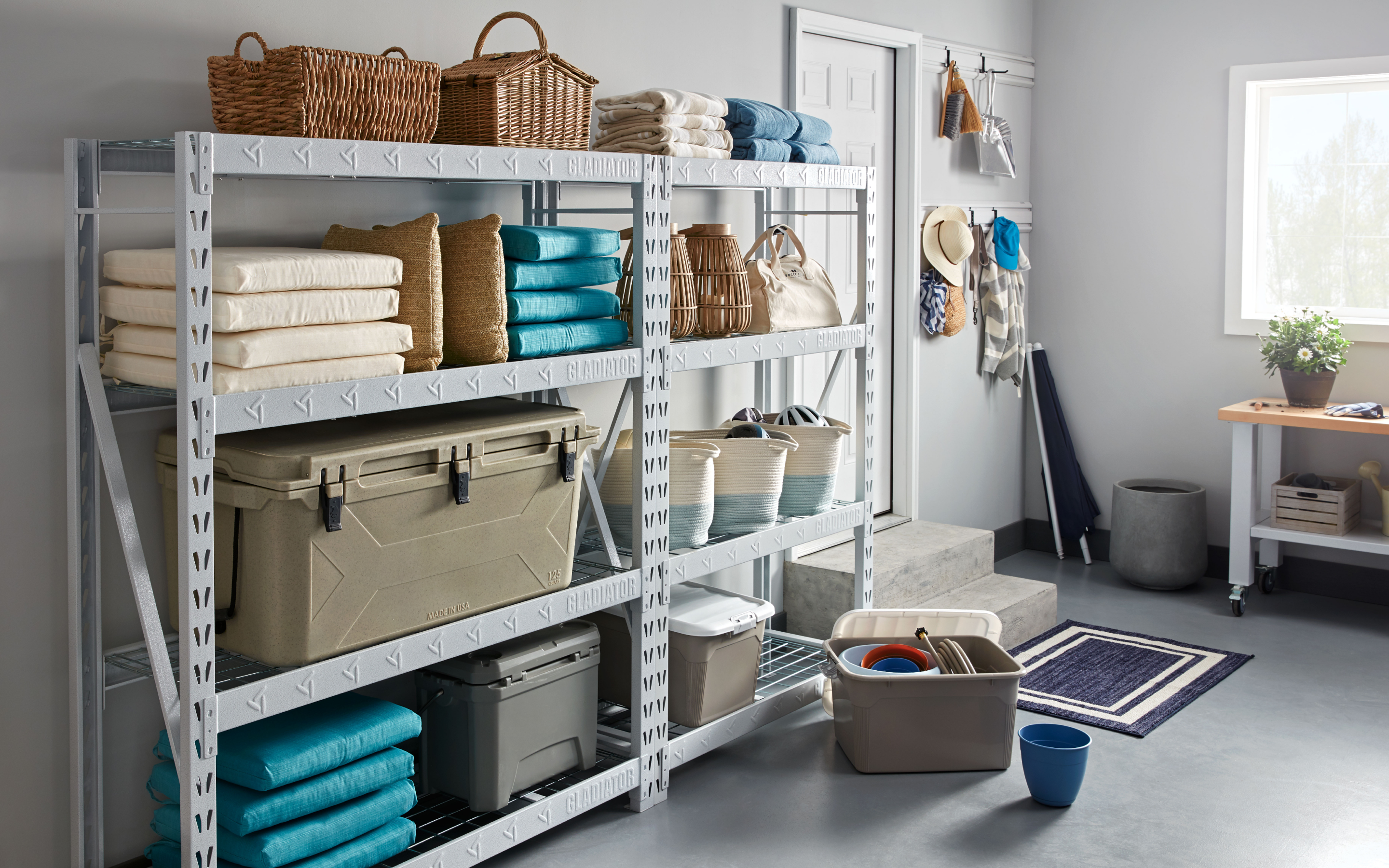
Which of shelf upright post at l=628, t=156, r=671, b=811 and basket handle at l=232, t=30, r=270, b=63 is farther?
shelf upright post at l=628, t=156, r=671, b=811

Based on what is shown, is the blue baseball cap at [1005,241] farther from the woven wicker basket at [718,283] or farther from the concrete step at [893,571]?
the woven wicker basket at [718,283]

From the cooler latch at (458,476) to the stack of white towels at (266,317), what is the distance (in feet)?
0.73

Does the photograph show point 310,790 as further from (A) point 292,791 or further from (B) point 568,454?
(B) point 568,454

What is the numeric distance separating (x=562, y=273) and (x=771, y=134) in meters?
0.93

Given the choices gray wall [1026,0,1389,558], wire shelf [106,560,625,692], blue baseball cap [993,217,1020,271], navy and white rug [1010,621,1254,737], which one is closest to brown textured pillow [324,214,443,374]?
wire shelf [106,560,625,692]

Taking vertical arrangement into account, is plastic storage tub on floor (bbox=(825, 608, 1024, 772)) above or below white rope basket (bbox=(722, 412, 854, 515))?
below

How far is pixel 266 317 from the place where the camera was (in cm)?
207

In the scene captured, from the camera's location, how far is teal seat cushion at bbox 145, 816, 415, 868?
2312 millimetres

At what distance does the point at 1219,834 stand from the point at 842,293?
2262 millimetres

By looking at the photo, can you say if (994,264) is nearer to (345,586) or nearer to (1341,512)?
(1341,512)

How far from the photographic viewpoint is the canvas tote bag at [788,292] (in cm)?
329

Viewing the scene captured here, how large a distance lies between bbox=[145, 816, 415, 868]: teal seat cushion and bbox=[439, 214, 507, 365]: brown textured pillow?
3.13 ft

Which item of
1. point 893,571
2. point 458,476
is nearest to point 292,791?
point 458,476

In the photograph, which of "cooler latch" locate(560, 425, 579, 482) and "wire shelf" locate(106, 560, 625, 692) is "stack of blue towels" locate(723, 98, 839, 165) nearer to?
"cooler latch" locate(560, 425, 579, 482)
